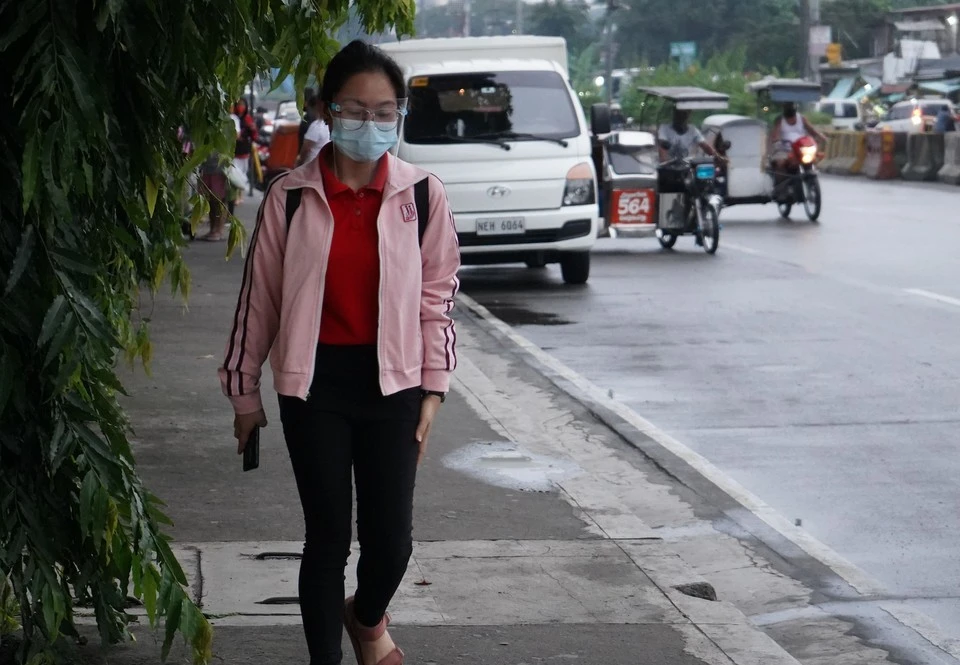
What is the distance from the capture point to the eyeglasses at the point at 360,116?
4.05m

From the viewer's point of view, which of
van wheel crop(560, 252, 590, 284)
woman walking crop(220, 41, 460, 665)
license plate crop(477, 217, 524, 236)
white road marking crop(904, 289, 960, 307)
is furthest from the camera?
van wheel crop(560, 252, 590, 284)

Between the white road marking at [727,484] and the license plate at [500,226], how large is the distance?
143 inches

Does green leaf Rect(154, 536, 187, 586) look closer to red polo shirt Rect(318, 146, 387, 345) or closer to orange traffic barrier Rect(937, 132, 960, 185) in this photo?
red polo shirt Rect(318, 146, 387, 345)

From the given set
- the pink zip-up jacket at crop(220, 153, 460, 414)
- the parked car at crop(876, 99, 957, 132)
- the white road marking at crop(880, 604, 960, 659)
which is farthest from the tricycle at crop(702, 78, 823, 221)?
the parked car at crop(876, 99, 957, 132)

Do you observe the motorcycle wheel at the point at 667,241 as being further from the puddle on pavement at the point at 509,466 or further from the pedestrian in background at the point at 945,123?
the pedestrian in background at the point at 945,123

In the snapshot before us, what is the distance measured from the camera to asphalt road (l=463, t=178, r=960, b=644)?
7.06 m

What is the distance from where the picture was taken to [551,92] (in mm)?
16484

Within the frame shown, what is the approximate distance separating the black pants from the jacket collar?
0.40 m

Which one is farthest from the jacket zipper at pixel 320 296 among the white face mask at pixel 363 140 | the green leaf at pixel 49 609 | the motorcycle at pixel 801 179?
the motorcycle at pixel 801 179

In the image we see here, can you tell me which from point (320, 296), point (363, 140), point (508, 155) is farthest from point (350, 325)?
point (508, 155)

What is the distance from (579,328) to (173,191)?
834 cm

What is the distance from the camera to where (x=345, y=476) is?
4.19 meters

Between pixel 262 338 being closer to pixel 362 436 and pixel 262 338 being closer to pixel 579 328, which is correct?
pixel 362 436

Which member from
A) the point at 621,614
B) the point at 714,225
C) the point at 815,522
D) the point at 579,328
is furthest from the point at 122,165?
the point at 714,225
